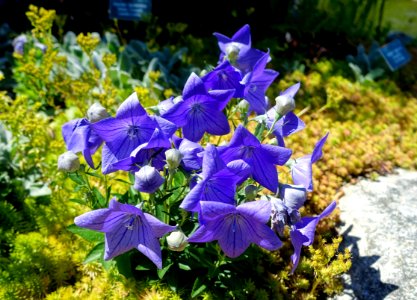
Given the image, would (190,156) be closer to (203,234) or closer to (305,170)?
(203,234)

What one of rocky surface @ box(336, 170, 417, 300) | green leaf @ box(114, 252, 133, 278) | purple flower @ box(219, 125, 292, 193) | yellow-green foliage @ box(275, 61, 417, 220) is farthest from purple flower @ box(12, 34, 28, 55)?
purple flower @ box(219, 125, 292, 193)

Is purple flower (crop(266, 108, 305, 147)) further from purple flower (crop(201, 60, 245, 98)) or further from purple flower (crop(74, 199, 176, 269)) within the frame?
purple flower (crop(74, 199, 176, 269))

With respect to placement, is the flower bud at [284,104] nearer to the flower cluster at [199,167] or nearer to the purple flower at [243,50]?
Answer: the flower cluster at [199,167]

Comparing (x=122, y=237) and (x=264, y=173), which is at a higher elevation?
(x=264, y=173)

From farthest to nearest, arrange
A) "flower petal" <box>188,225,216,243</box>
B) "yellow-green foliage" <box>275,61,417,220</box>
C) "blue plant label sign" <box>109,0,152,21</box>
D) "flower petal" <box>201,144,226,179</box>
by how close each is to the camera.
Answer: "blue plant label sign" <box>109,0,152,21</box> < "yellow-green foliage" <box>275,61,417,220</box> < "flower petal" <box>188,225,216,243</box> < "flower petal" <box>201,144,226,179</box>

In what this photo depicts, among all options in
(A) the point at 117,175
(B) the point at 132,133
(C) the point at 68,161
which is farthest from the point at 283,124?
(A) the point at 117,175

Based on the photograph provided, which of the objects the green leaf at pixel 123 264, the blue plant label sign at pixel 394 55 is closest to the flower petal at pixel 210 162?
the green leaf at pixel 123 264
